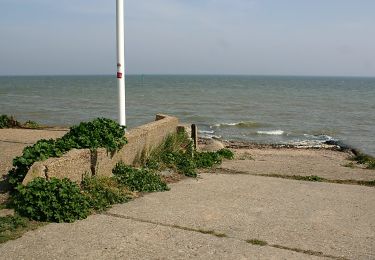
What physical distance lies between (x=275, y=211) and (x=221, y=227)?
1.17 m

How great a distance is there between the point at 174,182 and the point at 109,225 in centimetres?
273

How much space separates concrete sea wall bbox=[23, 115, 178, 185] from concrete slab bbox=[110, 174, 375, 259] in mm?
954

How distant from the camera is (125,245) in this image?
5.19 m

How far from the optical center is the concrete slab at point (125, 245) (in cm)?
493

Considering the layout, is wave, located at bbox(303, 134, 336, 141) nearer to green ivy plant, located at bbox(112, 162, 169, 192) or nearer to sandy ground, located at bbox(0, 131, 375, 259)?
sandy ground, located at bbox(0, 131, 375, 259)

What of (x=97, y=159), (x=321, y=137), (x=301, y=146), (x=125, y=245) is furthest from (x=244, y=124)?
(x=125, y=245)

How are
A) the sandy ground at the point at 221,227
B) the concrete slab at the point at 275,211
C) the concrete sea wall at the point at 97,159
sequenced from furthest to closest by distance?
the concrete sea wall at the point at 97,159, the concrete slab at the point at 275,211, the sandy ground at the point at 221,227

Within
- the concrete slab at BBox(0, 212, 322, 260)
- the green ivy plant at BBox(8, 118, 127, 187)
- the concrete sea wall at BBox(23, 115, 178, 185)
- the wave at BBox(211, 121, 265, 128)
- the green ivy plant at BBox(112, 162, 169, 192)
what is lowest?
the wave at BBox(211, 121, 265, 128)

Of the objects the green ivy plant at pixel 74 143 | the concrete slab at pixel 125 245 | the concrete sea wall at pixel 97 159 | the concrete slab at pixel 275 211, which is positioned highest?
the green ivy plant at pixel 74 143

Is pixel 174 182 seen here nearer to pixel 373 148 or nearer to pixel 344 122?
pixel 373 148

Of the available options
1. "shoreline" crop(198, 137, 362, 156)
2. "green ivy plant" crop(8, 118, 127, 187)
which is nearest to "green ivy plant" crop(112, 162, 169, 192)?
"green ivy plant" crop(8, 118, 127, 187)

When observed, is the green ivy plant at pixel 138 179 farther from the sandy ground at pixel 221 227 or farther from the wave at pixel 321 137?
the wave at pixel 321 137

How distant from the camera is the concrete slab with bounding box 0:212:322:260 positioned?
493 cm

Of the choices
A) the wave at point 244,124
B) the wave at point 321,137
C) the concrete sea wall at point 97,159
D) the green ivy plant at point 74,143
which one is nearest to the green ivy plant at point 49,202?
the concrete sea wall at point 97,159
